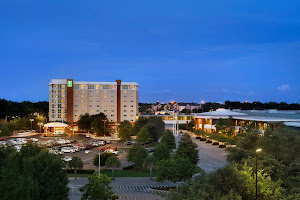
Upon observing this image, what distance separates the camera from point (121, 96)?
348 feet

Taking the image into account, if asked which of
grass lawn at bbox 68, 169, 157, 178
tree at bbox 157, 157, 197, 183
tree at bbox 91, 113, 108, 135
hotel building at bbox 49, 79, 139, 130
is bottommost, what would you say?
grass lawn at bbox 68, 169, 157, 178

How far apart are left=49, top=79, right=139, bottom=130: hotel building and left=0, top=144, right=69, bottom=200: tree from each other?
262ft

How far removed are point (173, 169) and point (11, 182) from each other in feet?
53.6

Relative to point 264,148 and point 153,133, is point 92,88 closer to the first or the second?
point 153,133

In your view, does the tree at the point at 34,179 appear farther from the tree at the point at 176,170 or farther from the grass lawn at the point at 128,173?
the grass lawn at the point at 128,173

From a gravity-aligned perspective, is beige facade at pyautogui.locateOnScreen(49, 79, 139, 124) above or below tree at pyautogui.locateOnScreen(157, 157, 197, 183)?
above

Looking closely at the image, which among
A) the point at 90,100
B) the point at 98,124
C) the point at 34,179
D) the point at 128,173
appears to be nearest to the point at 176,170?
the point at 128,173

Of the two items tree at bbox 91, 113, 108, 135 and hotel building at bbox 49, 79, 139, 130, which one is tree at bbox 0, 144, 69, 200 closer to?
tree at bbox 91, 113, 108, 135

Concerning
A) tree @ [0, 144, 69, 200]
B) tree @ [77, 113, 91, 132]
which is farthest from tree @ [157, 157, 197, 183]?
tree @ [77, 113, 91, 132]

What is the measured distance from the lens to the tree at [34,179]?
21.0 meters

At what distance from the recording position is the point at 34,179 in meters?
22.0

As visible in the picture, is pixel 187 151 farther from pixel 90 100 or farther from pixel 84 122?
pixel 90 100

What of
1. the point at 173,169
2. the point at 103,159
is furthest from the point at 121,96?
the point at 173,169

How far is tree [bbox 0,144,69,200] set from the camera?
68.7 feet
